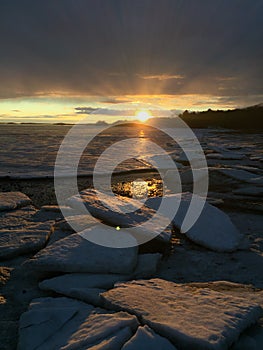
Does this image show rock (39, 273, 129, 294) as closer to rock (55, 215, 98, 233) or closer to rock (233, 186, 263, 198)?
rock (55, 215, 98, 233)

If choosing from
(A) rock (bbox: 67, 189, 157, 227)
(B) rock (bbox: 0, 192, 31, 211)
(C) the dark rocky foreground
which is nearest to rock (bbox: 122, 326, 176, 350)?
(C) the dark rocky foreground

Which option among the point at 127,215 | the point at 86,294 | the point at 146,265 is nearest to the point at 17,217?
the point at 127,215

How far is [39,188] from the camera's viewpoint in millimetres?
6070

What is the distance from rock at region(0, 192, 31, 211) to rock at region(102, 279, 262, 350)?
2699mm

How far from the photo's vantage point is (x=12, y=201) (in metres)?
4.54

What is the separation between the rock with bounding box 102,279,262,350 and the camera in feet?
5.16

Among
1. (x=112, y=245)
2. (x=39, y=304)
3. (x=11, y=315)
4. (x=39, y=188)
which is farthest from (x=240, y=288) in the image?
(x=39, y=188)

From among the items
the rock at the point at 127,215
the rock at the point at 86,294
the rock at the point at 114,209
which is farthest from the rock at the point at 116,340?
the rock at the point at 114,209

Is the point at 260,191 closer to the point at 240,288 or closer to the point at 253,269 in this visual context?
the point at 253,269

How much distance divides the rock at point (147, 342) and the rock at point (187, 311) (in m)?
0.04

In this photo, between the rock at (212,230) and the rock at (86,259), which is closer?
the rock at (86,259)

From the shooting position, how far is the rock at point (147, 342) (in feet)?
5.04

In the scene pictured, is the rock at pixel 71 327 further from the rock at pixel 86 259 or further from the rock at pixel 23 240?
the rock at pixel 23 240

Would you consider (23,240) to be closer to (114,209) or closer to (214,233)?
(114,209)
